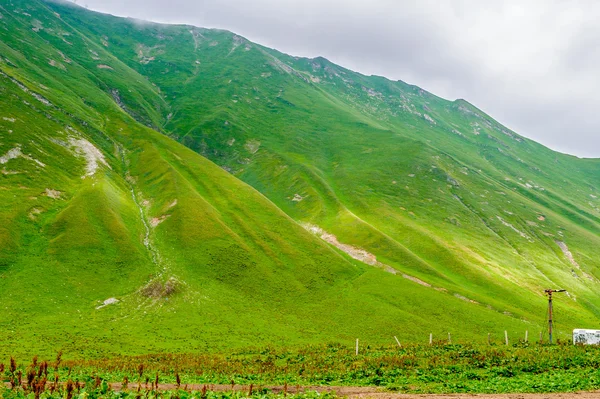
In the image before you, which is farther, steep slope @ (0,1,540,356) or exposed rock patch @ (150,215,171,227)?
exposed rock patch @ (150,215,171,227)

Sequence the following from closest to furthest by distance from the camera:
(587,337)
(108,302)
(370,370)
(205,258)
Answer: (370,370) → (587,337) → (108,302) → (205,258)

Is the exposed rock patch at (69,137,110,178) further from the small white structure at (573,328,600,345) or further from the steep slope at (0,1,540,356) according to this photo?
the small white structure at (573,328,600,345)

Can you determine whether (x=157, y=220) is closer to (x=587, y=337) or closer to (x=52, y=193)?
(x=52, y=193)

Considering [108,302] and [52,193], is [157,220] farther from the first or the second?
[108,302]

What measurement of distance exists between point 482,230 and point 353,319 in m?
115

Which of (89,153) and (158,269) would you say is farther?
(89,153)

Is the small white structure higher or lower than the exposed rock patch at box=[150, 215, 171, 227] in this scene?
lower

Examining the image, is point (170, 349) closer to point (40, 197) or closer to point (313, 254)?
point (313, 254)

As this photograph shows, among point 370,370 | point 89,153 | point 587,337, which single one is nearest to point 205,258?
point 370,370

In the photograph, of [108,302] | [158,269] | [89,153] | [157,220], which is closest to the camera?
[108,302]

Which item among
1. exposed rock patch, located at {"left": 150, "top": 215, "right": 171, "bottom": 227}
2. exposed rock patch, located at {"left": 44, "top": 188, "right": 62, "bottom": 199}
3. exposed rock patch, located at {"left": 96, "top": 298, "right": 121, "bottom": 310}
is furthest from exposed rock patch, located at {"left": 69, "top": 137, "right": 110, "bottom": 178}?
exposed rock patch, located at {"left": 96, "top": 298, "right": 121, "bottom": 310}

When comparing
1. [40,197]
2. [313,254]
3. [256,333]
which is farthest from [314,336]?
[40,197]

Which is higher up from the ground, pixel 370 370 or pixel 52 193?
pixel 52 193

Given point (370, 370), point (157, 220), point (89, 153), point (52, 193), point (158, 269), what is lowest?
point (370, 370)
